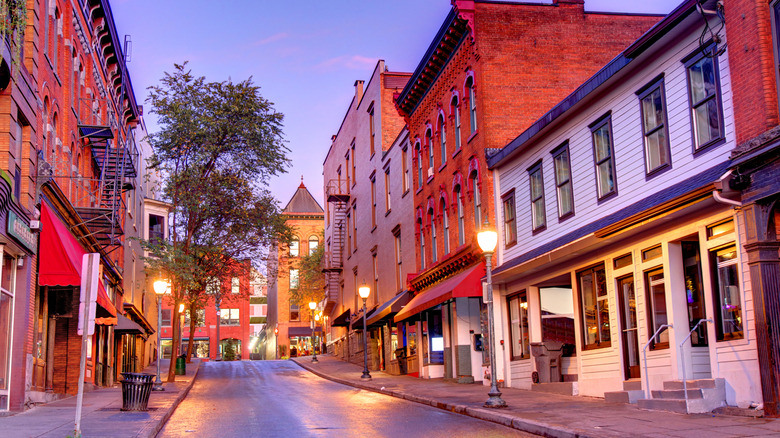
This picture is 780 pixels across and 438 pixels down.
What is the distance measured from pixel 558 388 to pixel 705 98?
8.53 meters

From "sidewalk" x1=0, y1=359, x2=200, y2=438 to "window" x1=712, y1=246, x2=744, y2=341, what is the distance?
965 centimetres

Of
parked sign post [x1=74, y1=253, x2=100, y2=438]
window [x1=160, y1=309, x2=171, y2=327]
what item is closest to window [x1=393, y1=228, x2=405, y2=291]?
parked sign post [x1=74, y1=253, x2=100, y2=438]

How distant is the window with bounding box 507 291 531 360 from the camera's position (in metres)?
22.5

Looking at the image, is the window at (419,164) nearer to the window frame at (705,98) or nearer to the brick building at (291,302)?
the window frame at (705,98)

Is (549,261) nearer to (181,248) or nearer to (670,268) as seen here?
(670,268)

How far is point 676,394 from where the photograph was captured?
A: 13609mm

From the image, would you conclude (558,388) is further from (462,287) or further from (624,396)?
(462,287)

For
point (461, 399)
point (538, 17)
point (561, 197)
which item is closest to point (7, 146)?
point (461, 399)

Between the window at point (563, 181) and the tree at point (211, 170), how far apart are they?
17.3 metres

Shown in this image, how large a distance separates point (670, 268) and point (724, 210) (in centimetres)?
207

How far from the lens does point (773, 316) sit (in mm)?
11922

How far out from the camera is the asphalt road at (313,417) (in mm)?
13219

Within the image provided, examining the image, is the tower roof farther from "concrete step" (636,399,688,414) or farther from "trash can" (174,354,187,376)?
"concrete step" (636,399,688,414)

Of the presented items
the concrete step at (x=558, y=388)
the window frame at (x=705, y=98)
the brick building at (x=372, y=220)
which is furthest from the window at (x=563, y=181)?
the brick building at (x=372, y=220)
